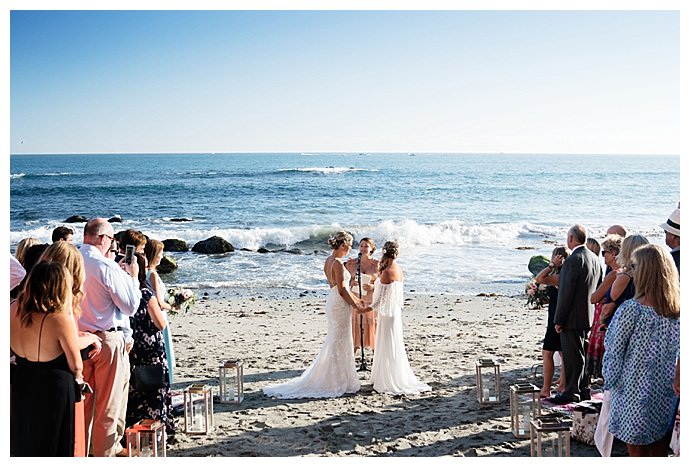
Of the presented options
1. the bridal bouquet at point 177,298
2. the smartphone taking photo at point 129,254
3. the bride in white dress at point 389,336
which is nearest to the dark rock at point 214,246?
the bride in white dress at point 389,336

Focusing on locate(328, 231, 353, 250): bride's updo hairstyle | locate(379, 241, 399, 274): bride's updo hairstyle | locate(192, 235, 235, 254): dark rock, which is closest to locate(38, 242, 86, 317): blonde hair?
locate(328, 231, 353, 250): bride's updo hairstyle

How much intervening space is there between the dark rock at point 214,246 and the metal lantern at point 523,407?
734 inches

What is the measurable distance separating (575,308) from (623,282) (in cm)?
77

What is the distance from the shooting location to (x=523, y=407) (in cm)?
596

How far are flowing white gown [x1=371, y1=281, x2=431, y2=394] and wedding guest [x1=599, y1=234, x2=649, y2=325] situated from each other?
2221 millimetres

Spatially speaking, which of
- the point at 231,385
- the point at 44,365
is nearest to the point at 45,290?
the point at 44,365

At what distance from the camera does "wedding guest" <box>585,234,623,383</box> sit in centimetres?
647

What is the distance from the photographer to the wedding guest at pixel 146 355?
5.75 meters

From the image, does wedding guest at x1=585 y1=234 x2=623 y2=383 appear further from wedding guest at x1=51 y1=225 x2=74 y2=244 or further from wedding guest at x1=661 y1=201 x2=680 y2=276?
wedding guest at x1=51 y1=225 x2=74 y2=244

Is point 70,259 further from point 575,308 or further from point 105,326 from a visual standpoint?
point 575,308

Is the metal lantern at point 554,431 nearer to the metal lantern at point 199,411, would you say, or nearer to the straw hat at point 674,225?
the straw hat at point 674,225
